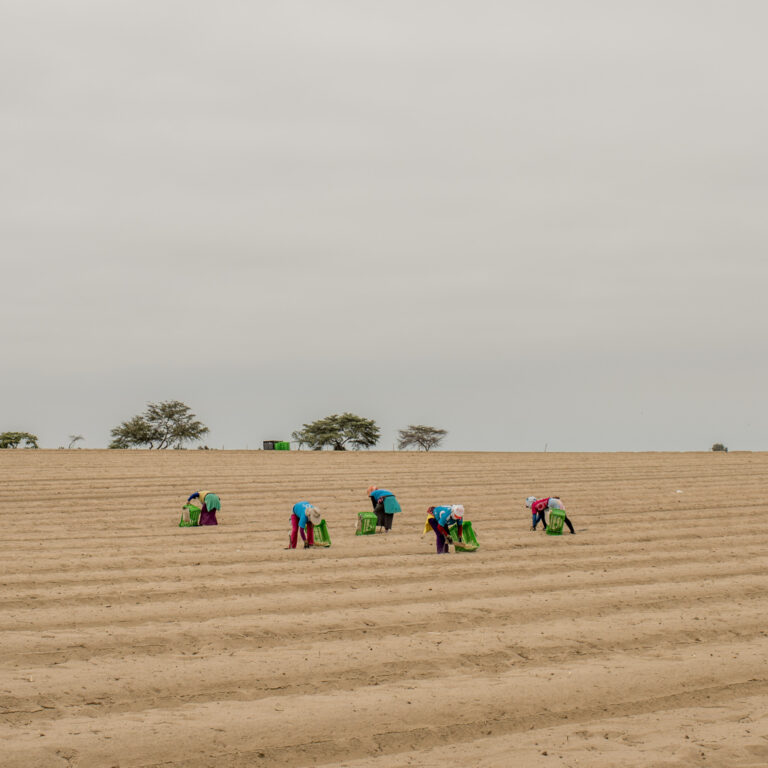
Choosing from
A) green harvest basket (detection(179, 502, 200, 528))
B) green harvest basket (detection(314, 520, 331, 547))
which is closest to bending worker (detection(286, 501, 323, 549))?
green harvest basket (detection(314, 520, 331, 547))

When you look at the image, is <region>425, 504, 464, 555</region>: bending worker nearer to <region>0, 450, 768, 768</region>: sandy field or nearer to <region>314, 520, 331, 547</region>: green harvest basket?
<region>0, 450, 768, 768</region>: sandy field

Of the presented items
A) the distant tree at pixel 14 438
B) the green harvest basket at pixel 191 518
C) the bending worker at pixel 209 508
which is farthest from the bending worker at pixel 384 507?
the distant tree at pixel 14 438

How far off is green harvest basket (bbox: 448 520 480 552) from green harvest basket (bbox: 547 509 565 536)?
177cm

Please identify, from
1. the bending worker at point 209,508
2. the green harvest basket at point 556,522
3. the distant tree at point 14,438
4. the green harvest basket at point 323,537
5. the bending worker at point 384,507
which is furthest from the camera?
the distant tree at point 14,438

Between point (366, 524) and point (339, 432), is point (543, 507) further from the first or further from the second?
point (339, 432)

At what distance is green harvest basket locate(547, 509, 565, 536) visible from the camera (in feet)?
49.6

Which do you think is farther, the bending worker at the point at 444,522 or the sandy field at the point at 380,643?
the bending worker at the point at 444,522

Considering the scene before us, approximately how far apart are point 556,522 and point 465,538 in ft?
6.41

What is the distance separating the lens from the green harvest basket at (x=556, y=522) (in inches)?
595

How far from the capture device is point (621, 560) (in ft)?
42.5

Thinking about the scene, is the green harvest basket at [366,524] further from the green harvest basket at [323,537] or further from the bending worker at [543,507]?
the bending worker at [543,507]

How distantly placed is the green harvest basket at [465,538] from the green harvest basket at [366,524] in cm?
176

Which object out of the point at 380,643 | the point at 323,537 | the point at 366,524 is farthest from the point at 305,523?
the point at 380,643

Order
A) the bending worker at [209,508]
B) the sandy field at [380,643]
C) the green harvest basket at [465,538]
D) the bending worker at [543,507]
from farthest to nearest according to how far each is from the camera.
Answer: the bending worker at [209,508] → the bending worker at [543,507] → the green harvest basket at [465,538] → the sandy field at [380,643]
